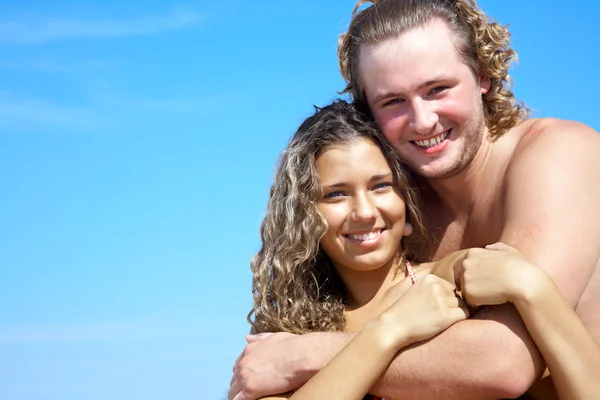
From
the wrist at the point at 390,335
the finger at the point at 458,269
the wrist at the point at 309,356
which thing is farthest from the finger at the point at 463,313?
the wrist at the point at 309,356

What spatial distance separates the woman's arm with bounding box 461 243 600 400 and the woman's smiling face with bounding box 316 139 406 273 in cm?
118

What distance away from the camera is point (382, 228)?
5.25m

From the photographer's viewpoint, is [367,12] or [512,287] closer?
[512,287]

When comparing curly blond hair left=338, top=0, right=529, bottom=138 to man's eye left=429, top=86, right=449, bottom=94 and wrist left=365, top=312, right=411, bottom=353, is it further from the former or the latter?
wrist left=365, top=312, right=411, bottom=353

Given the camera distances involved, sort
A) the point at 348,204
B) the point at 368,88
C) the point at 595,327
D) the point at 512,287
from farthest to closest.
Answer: the point at 368,88 < the point at 348,204 < the point at 595,327 < the point at 512,287

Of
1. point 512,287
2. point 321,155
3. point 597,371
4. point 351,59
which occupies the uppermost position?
point 351,59

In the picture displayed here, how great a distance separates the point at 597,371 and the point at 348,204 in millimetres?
1871

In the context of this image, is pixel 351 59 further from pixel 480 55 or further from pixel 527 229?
pixel 527 229

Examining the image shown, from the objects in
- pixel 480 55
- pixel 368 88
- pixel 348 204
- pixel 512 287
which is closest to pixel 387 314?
pixel 512 287

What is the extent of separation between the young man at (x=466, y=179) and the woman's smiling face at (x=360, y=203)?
331mm

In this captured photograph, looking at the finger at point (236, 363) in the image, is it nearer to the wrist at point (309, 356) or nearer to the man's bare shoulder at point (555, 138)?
the wrist at point (309, 356)

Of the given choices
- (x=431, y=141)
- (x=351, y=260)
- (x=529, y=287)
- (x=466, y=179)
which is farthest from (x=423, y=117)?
(x=529, y=287)

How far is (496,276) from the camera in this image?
412cm

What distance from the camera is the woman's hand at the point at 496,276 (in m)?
4.05
